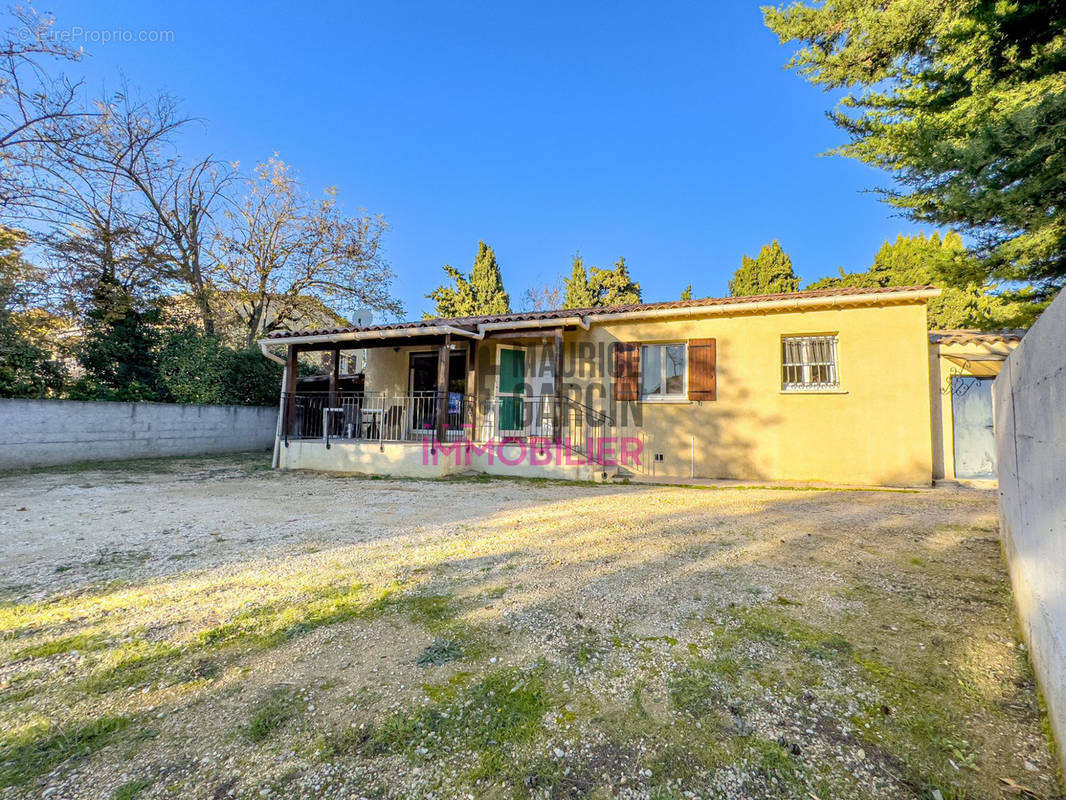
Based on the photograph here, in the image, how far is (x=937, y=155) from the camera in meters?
5.56

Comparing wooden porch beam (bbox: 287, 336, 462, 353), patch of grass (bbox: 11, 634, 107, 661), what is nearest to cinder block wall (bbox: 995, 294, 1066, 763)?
patch of grass (bbox: 11, 634, 107, 661)

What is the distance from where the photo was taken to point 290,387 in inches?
402

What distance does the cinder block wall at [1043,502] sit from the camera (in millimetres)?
1401

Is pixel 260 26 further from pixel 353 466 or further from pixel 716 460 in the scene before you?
pixel 716 460

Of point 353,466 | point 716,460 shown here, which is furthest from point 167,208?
point 716,460

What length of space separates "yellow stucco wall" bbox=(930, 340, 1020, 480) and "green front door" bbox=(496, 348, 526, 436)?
7.97m

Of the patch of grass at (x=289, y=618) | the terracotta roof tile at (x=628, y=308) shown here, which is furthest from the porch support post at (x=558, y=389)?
the patch of grass at (x=289, y=618)

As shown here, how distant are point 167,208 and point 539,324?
1419cm

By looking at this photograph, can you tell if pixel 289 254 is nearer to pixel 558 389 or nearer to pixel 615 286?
pixel 558 389

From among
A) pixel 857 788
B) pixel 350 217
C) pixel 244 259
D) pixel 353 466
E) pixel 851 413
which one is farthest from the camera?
pixel 350 217

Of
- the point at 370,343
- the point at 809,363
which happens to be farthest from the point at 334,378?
the point at 809,363

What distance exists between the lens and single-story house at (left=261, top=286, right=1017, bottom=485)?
7594mm

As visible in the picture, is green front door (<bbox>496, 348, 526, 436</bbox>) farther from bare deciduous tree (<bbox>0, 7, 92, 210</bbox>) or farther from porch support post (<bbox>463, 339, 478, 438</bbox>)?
bare deciduous tree (<bbox>0, 7, 92, 210</bbox>)

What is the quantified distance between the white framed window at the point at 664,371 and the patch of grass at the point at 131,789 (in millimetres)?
8385
